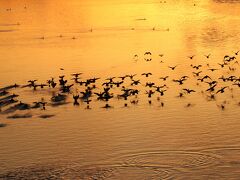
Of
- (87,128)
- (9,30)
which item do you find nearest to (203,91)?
(87,128)

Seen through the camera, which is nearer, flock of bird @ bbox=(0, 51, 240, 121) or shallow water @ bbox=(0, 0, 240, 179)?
shallow water @ bbox=(0, 0, 240, 179)

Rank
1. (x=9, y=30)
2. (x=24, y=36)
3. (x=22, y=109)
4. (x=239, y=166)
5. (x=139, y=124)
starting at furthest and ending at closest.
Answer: (x=9, y=30), (x=24, y=36), (x=22, y=109), (x=139, y=124), (x=239, y=166)

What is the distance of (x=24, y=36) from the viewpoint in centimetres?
5847

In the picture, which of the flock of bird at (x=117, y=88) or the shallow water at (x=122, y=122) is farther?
the flock of bird at (x=117, y=88)

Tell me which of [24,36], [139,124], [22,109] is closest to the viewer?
[139,124]

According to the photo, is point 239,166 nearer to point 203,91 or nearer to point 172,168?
point 172,168

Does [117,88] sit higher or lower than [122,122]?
higher

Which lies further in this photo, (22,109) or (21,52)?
(21,52)

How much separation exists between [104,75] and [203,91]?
27.9ft

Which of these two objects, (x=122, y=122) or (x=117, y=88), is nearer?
(x=122, y=122)

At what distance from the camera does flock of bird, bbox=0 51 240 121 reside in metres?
28.0

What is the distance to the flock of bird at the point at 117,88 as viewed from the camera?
91.9 feet

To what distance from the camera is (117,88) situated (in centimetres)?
3084

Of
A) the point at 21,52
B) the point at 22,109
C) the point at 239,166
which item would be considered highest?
the point at 21,52
